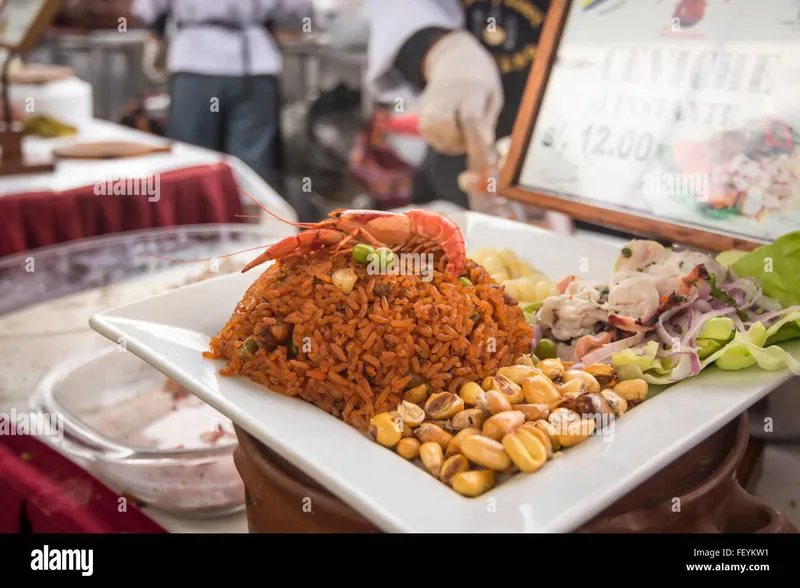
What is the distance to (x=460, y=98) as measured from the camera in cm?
216

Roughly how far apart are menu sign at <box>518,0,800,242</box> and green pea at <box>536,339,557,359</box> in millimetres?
436

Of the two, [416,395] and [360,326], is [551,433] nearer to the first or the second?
[416,395]

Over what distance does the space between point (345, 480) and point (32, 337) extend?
84cm

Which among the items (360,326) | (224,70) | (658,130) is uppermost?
(224,70)

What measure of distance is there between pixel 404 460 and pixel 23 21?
267 centimetres

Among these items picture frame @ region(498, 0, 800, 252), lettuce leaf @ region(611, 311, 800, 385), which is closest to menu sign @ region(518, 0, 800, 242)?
picture frame @ region(498, 0, 800, 252)

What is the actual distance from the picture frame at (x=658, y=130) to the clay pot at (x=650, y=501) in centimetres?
60

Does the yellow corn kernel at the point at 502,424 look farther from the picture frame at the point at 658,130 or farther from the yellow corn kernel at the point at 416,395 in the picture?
the picture frame at the point at 658,130

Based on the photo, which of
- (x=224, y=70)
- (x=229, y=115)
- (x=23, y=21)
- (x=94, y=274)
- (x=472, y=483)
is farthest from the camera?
(x=229, y=115)

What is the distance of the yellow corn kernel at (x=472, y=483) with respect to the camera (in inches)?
33.3

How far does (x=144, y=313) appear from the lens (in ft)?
4.05

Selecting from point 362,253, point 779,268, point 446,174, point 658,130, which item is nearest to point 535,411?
point 362,253
